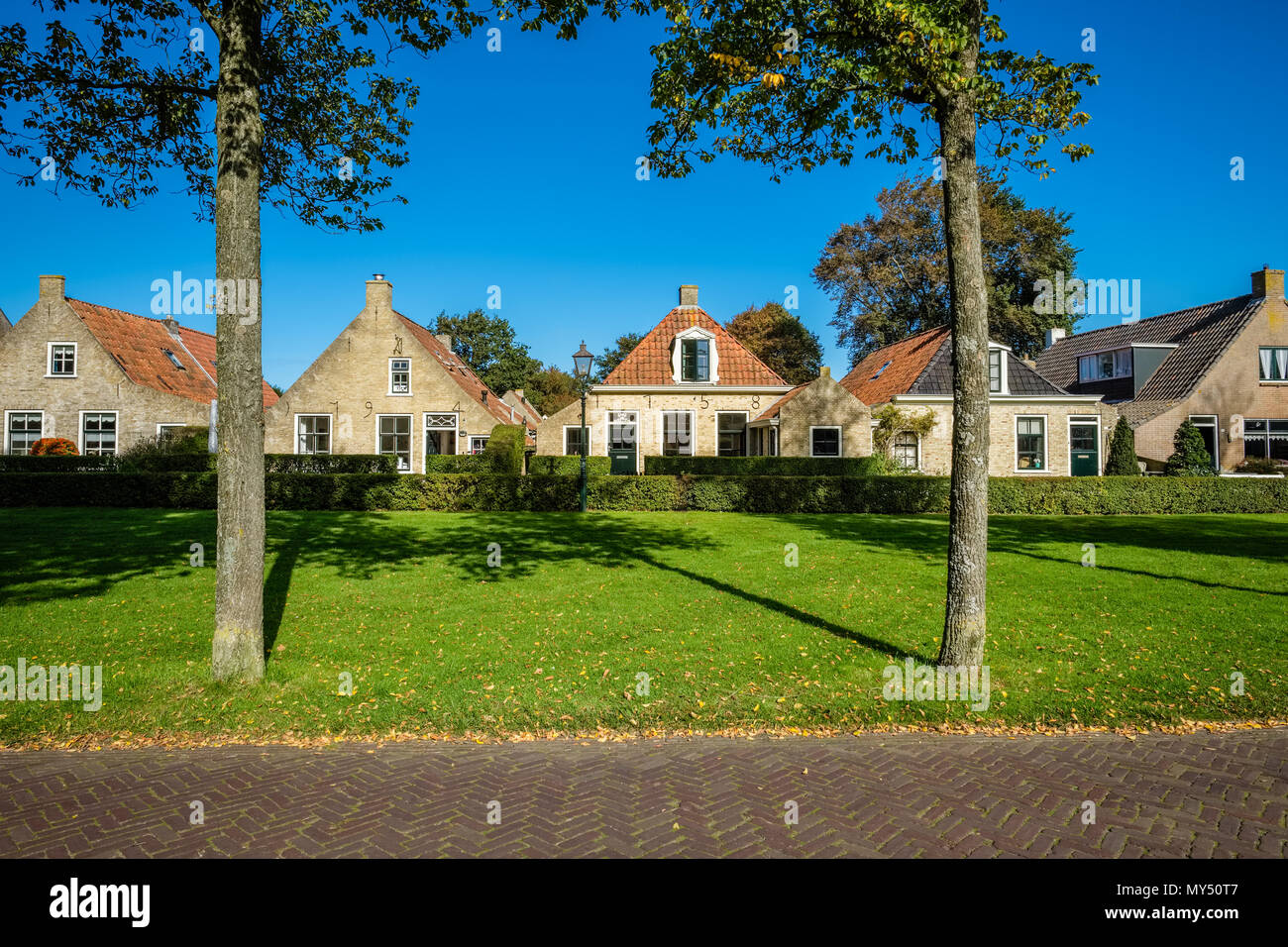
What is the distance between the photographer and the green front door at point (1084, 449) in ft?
97.2

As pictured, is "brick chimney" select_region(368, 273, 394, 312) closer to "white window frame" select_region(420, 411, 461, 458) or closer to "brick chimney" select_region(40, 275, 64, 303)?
"white window frame" select_region(420, 411, 461, 458)

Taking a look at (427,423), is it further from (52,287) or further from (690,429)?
(52,287)

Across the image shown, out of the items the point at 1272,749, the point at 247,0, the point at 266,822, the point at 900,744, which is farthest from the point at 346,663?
the point at 1272,749

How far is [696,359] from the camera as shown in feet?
101

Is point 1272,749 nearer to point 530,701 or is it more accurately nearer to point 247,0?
point 530,701

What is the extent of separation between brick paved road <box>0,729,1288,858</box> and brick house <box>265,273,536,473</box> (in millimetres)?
28078

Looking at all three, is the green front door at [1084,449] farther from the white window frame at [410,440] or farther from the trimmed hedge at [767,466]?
the white window frame at [410,440]

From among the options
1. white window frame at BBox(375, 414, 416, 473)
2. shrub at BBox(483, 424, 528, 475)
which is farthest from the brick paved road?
white window frame at BBox(375, 414, 416, 473)

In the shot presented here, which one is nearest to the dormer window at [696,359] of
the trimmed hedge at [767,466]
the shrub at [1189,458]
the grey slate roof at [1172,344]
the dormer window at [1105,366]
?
the trimmed hedge at [767,466]

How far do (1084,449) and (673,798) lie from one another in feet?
105

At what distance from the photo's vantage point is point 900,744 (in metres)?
5.11

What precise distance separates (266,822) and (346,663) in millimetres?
2864

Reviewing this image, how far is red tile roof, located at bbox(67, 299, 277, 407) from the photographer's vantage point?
3198 centimetres

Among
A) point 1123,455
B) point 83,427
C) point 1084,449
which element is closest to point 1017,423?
point 1084,449
